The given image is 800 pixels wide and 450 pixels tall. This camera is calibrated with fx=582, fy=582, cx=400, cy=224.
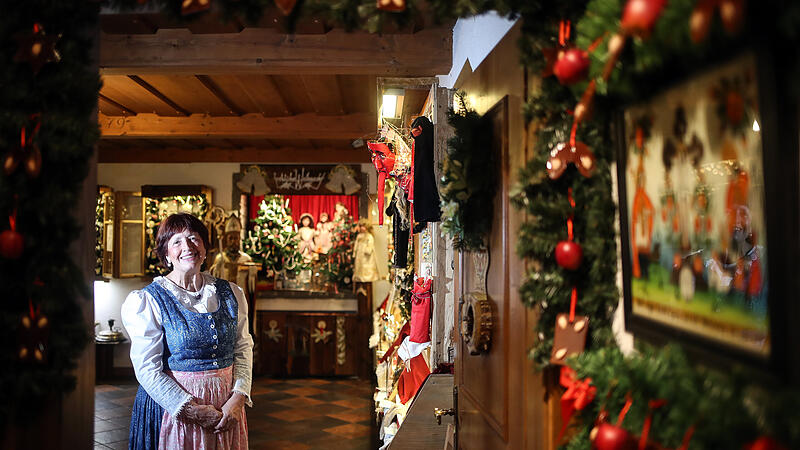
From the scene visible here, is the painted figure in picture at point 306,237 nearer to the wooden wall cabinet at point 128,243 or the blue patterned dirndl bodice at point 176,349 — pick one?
the wooden wall cabinet at point 128,243

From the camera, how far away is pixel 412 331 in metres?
3.57

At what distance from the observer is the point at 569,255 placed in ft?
4.32

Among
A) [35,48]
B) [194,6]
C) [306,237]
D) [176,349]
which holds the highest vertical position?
[194,6]

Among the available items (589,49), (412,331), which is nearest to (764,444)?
(589,49)

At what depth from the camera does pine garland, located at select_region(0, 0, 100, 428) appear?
1.40 metres

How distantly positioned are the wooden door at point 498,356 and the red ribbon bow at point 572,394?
21 cm

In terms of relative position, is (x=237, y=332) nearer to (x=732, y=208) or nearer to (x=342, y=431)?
(x=732, y=208)

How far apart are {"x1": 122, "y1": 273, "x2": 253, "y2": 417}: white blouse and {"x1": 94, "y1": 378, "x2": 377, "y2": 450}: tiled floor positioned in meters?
2.39

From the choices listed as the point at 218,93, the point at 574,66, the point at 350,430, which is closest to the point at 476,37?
the point at 574,66

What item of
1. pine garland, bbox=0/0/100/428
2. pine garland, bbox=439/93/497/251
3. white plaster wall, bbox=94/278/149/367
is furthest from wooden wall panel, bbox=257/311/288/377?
pine garland, bbox=0/0/100/428

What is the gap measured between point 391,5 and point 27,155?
3.09ft

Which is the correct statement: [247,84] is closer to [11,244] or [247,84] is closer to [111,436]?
[111,436]

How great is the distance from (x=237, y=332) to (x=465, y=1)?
5.67 feet

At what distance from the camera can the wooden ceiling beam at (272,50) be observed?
11.5 ft
